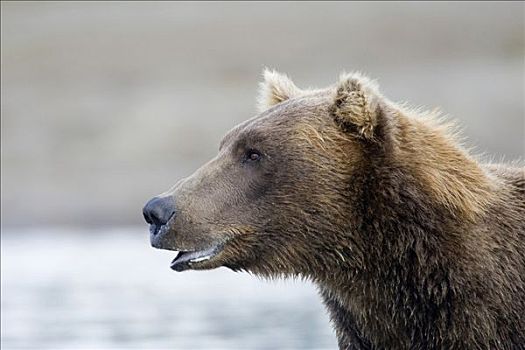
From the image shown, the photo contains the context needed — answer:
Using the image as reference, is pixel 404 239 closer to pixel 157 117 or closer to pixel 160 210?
pixel 160 210

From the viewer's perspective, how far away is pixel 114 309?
12.6 metres

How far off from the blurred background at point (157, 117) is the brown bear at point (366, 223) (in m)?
4.44

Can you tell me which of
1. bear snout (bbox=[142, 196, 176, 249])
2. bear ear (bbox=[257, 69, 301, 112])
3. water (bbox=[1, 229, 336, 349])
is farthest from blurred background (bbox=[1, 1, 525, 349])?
bear snout (bbox=[142, 196, 176, 249])

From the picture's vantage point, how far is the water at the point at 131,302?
34.6 feet

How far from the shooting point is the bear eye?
5531 mm

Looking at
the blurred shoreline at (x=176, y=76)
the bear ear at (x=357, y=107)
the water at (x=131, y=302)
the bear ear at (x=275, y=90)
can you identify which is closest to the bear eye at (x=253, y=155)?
the bear ear at (x=357, y=107)

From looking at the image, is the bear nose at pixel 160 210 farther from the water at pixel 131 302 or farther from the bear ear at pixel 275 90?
the water at pixel 131 302

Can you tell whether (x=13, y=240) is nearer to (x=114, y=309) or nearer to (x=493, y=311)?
(x=114, y=309)

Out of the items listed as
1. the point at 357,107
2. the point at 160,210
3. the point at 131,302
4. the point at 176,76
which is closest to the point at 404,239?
the point at 357,107

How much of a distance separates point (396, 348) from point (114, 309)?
743 centimetres

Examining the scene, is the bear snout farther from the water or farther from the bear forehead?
the water

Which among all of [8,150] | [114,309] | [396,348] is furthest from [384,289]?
[8,150]

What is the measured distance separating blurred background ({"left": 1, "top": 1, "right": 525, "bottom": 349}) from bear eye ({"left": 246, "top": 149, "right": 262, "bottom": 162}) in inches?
179

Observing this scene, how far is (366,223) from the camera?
17.9 feet
